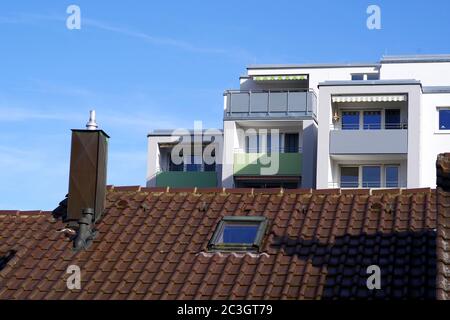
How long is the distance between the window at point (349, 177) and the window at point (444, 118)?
4653mm

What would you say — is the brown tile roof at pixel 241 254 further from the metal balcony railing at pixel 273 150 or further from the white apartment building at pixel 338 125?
the metal balcony railing at pixel 273 150

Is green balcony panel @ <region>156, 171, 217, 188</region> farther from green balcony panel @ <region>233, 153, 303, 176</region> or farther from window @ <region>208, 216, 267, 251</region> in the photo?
window @ <region>208, 216, 267, 251</region>

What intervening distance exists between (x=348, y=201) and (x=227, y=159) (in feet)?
108

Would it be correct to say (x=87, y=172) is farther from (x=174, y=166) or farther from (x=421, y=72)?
(x=421, y=72)

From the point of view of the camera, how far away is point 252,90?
5450 cm

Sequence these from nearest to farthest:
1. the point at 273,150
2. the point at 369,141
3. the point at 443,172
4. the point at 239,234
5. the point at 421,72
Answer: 1. the point at 443,172
2. the point at 239,234
3. the point at 369,141
4. the point at 273,150
5. the point at 421,72

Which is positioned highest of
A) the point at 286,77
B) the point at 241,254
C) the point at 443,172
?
the point at 286,77

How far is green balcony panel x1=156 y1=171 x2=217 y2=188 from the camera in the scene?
2083 inches

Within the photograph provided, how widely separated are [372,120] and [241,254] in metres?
33.3

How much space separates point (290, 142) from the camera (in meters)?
52.9

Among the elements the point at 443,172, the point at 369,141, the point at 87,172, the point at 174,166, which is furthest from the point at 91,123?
the point at 174,166
